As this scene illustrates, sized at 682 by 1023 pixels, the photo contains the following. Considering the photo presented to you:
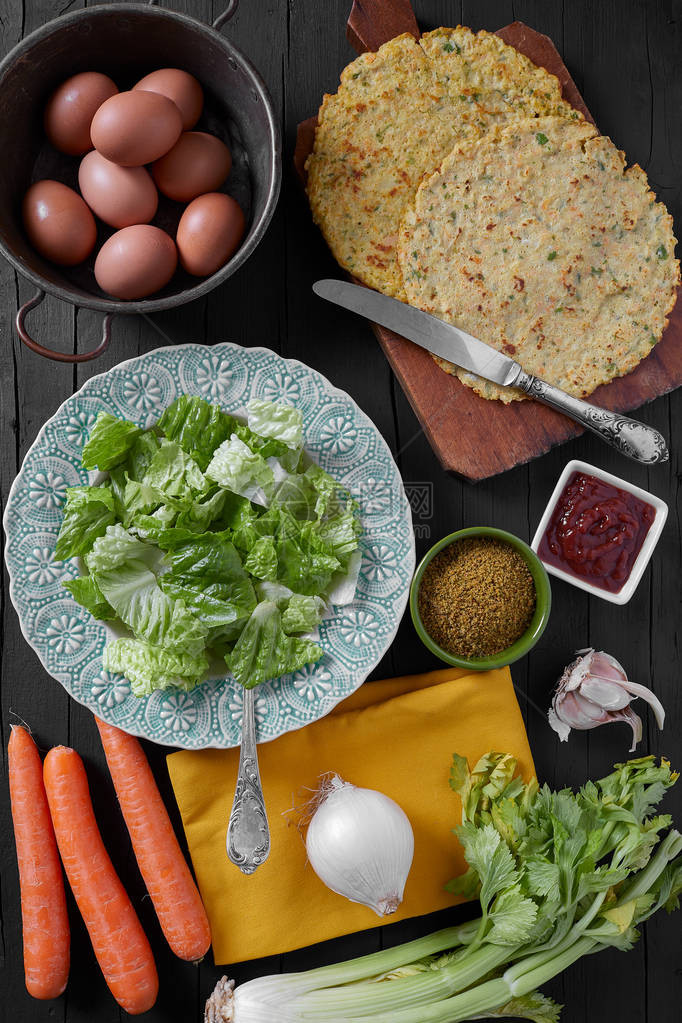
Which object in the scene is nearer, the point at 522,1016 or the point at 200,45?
the point at 200,45

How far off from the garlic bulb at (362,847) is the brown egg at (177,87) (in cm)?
145

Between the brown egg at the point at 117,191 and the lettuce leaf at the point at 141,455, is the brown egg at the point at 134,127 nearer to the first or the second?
the brown egg at the point at 117,191

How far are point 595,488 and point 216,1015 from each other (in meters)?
1.43

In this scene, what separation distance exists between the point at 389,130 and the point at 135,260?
0.66 m

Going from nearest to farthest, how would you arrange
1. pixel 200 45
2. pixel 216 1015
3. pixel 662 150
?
1. pixel 200 45
2. pixel 216 1015
3. pixel 662 150

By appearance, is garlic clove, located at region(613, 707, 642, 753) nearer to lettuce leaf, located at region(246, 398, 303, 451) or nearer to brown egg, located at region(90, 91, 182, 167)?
lettuce leaf, located at region(246, 398, 303, 451)

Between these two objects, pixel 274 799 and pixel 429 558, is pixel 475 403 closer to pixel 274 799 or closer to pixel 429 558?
pixel 429 558

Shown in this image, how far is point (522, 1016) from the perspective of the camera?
170 centimetres

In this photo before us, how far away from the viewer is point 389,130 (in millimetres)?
1666

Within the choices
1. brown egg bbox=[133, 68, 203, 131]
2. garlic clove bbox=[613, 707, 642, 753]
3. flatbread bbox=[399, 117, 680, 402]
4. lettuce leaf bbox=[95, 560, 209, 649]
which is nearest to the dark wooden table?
garlic clove bbox=[613, 707, 642, 753]

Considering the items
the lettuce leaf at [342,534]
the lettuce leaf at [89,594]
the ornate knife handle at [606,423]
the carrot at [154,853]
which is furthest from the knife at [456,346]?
the carrot at [154,853]

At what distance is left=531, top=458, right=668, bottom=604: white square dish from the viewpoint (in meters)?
1.69

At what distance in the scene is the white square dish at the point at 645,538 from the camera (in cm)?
169

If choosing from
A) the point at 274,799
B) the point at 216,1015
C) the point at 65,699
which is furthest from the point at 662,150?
the point at 216,1015
